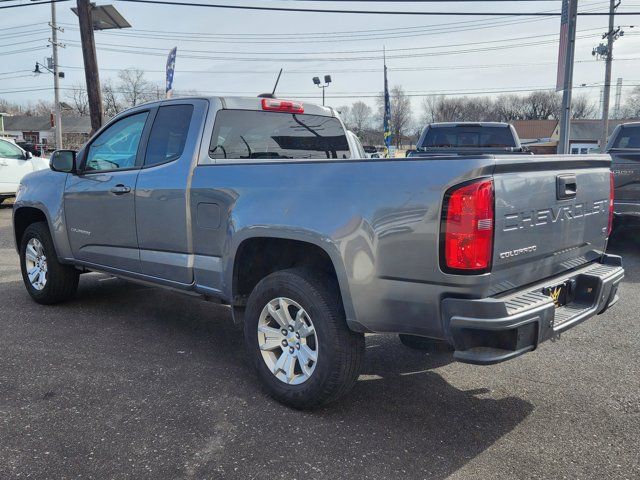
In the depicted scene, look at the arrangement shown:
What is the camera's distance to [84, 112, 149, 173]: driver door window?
184 inches

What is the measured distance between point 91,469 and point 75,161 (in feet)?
10.5

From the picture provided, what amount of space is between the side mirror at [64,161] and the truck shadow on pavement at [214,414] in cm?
145

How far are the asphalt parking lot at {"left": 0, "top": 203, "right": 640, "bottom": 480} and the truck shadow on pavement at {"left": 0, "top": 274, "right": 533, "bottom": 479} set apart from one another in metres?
0.01

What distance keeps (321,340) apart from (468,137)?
25.5 feet

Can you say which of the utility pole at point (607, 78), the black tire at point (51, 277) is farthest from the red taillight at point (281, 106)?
the utility pole at point (607, 78)

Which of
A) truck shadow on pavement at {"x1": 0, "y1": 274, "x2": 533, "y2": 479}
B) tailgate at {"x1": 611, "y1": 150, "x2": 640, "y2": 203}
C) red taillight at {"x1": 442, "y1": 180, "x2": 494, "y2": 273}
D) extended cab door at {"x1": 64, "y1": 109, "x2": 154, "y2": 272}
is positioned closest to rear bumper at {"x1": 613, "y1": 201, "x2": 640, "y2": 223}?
tailgate at {"x1": 611, "y1": 150, "x2": 640, "y2": 203}

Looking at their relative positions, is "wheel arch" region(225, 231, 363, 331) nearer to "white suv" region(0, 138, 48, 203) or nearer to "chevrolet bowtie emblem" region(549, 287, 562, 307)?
"chevrolet bowtie emblem" region(549, 287, 562, 307)

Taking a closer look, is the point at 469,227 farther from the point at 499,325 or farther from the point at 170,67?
the point at 170,67

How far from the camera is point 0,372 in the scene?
397cm

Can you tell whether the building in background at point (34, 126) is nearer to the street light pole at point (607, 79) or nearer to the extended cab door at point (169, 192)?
the street light pole at point (607, 79)

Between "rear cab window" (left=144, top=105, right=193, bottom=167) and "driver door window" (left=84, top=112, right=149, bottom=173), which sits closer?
"rear cab window" (left=144, top=105, right=193, bottom=167)

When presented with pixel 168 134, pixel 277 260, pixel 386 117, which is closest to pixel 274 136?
pixel 168 134

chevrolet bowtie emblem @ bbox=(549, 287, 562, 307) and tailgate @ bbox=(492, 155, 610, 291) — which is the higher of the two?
tailgate @ bbox=(492, 155, 610, 291)

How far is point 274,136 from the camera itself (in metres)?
4.58
